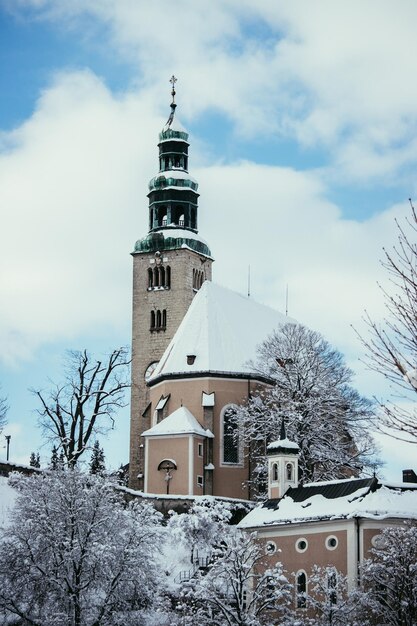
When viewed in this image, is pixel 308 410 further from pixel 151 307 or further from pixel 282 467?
pixel 151 307

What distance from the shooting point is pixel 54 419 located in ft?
200

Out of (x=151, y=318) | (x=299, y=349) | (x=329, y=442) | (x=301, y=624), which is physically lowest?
(x=301, y=624)

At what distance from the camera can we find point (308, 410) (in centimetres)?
5931

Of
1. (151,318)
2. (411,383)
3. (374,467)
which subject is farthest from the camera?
(151,318)

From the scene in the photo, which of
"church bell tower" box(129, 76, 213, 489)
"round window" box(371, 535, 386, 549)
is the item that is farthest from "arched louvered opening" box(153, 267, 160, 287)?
"round window" box(371, 535, 386, 549)

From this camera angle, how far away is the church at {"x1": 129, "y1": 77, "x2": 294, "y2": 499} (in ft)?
204

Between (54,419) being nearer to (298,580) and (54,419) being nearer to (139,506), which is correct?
(139,506)

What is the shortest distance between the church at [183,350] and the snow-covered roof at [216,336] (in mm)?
58

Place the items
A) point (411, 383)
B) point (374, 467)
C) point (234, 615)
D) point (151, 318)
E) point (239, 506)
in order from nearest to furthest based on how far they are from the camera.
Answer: point (411, 383)
point (234, 615)
point (239, 506)
point (374, 467)
point (151, 318)

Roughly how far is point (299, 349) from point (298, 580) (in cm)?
1865

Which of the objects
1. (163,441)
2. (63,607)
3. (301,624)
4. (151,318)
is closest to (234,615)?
(301,624)

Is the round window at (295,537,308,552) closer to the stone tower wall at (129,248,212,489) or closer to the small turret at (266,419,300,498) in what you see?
the small turret at (266,419,300,498)

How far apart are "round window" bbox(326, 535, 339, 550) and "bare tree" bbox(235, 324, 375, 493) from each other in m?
11.5

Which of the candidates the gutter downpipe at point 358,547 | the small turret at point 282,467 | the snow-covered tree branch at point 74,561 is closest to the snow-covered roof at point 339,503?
the gutter downpipe at point 358,547
